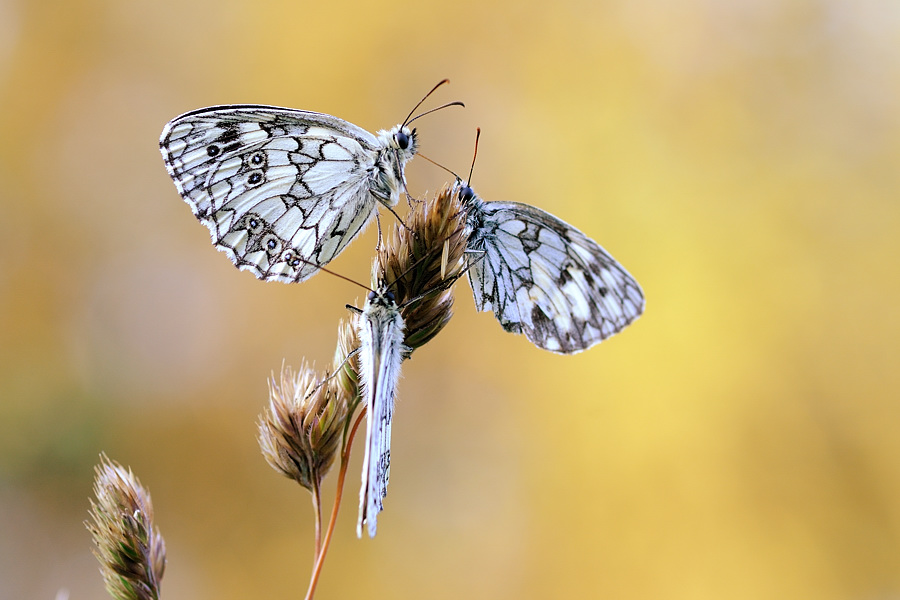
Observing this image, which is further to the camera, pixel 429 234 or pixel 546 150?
pixel 546 150

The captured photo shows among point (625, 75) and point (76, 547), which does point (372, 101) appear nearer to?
point (625, 75)

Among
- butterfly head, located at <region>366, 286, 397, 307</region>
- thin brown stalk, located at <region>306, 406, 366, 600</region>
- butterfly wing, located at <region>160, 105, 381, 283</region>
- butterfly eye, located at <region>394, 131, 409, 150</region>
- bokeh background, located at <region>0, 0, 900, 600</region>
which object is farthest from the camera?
bokeh background, located at <region>0, 0, 900, 600</region>

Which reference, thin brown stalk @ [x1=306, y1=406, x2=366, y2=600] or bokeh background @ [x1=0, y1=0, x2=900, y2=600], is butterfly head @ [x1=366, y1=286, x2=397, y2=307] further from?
bokeh background @ [x1=0, y1=0, x2=900, y2=600]

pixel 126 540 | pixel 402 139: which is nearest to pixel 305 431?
pixel 126 540

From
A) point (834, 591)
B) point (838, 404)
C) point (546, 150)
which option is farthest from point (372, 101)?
point (834, 591)

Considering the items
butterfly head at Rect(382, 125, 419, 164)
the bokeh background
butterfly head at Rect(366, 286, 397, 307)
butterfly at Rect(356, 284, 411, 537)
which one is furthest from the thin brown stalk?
the bokeh background

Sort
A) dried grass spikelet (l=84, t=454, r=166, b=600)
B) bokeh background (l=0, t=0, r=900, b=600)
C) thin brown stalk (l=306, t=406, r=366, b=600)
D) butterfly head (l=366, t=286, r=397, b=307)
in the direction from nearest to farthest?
thin brown stalk (l=306, t=406, r=366, b=600), dried grass spikelet (l=84, t=454, r=166, b=600), butterfly head (l=366, t=286, r=397, b=307), bokeh background (l=0, t=0, r=900, b=600)

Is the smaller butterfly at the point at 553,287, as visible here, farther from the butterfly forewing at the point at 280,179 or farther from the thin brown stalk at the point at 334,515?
the thin brown stalk at the point at 334,515
